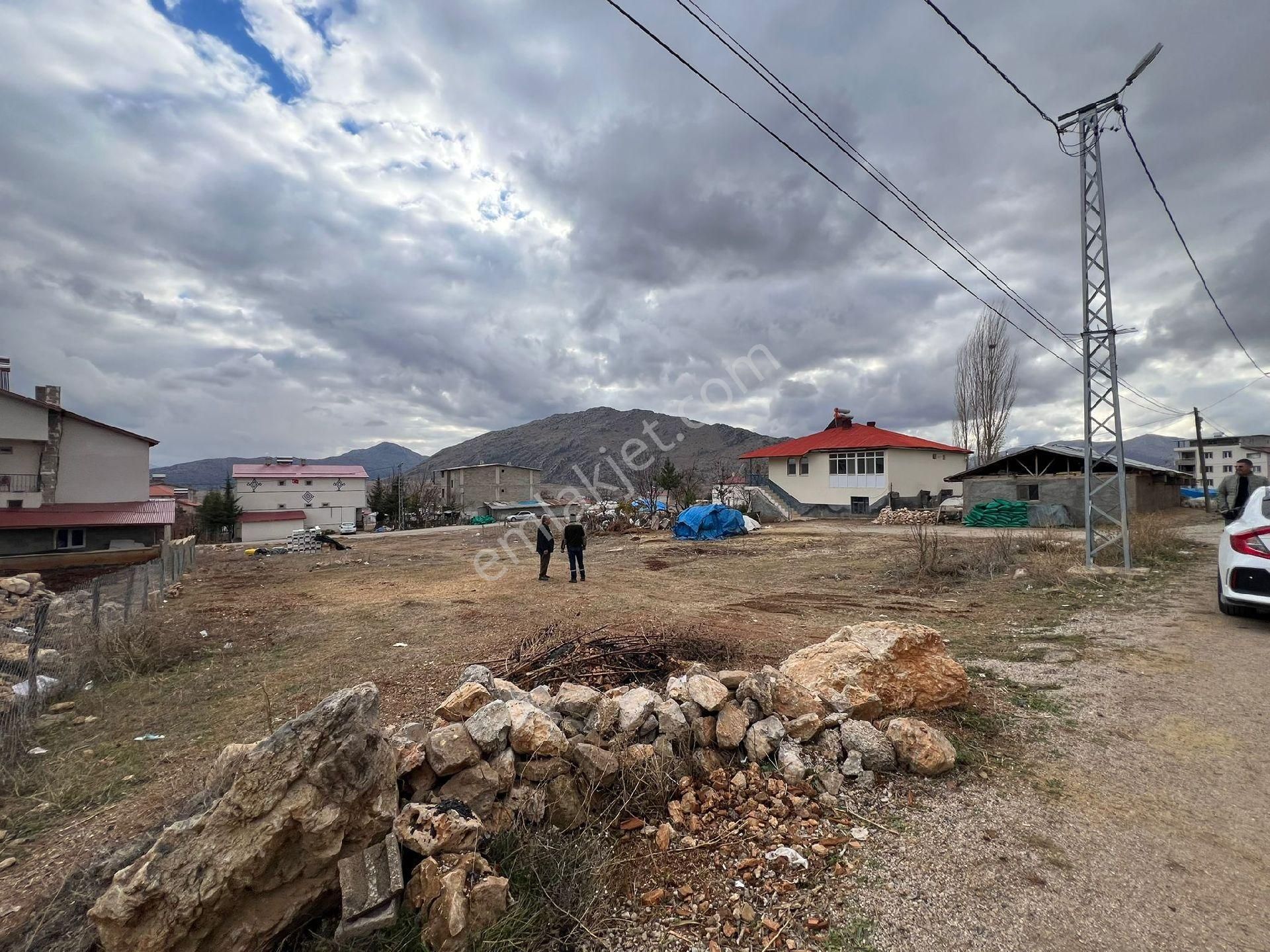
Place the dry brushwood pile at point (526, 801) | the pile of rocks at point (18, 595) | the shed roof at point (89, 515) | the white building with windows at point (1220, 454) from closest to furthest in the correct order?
the dry brushwood pile at point (526, 801) → the pile of rocks at point (18, 595) → the shed roof at point (89, 515) → the white building with windows at point (1220, 454)

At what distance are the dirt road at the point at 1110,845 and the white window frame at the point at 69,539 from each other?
1166 inches

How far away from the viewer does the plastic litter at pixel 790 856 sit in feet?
8.23

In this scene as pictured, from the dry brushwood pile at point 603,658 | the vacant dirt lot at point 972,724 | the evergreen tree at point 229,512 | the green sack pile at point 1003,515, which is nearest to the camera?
the vacant dirt lot at point 972,724

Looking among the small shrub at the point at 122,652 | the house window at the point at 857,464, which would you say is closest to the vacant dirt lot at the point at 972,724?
the small shrub at the point at 122,652

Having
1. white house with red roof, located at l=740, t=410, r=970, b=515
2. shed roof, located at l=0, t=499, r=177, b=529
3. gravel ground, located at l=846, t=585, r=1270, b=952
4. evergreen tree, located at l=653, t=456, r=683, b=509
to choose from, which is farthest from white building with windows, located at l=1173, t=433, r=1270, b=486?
shed roof, located at l=0, t=499, r=177, b=529

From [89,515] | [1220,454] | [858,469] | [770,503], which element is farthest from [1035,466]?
[1220,454]

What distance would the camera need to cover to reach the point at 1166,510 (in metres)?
30.3

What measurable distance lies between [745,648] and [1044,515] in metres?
23.0

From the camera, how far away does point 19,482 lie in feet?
73.7

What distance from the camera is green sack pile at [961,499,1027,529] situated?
23.4 m

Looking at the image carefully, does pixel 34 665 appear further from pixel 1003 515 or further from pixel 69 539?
pixel 1003 515

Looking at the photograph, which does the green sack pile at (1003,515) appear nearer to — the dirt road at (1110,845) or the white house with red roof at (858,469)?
the white house with red roof at (858,469)

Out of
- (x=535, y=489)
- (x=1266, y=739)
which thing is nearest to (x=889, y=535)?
(x=1266, y=739)

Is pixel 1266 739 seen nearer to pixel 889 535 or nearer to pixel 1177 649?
pixel 1177 649
